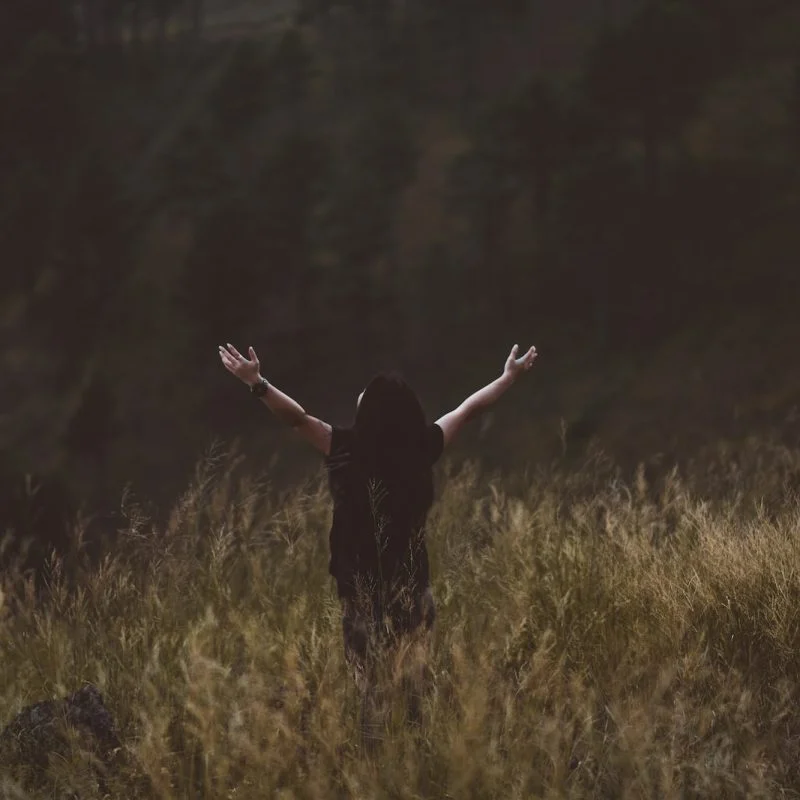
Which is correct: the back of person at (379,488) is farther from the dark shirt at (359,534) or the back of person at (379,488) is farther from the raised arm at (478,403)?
the raised arm at (478,403)

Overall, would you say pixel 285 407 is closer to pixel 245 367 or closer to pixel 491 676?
pixel 245 367

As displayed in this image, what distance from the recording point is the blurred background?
65.6 feet

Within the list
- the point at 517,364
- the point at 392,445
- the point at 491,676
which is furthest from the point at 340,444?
the point at 517,364

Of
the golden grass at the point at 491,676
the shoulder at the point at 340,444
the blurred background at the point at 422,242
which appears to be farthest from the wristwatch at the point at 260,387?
the blurred background at the point at 422,242

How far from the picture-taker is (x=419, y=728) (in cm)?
335

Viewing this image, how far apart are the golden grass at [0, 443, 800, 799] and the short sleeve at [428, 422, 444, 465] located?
43cm

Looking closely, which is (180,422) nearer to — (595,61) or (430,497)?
(595,61)

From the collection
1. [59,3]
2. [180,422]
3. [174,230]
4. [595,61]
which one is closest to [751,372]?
[595,61]

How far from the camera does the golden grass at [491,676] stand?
312cm

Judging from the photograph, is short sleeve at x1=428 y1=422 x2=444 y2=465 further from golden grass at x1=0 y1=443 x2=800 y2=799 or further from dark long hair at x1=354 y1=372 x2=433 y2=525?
golden grass at x1=0 y1=443 x2=800 y2=799

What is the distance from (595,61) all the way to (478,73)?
1432 centimetres

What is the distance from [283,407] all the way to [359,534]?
517mm

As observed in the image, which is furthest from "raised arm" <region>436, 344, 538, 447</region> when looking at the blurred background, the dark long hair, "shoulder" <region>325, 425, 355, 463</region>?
the blurred background

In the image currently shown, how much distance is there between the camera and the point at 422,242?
89.9 ft
